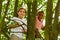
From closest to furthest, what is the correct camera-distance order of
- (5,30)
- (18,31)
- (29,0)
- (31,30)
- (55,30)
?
(55,30), (31,30), (5,30), (18,31), (29,0)

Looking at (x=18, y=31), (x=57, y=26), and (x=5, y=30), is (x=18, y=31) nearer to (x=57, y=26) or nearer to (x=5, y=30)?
(x=5, y=30)

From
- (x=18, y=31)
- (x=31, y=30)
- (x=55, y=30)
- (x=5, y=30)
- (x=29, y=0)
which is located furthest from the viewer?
(x=29, y=0)

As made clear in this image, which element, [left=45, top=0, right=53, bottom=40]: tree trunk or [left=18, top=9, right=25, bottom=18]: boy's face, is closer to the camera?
[left=45, top=0, right=53, bottom=40]: tree trunk

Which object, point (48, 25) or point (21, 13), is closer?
point (48, 25)

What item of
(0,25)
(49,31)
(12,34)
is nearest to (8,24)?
(12,34)

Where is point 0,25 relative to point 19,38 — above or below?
above

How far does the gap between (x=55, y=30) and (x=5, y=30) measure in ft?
3.22

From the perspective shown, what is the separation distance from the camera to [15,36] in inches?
134

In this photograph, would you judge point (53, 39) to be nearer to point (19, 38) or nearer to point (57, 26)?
point (57, 26)

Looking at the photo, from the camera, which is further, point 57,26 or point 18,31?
point 18,31

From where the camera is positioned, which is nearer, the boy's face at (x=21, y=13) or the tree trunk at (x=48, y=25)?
the tree trunk at (x=48, y=25)

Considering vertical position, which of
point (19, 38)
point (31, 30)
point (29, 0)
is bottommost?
point (19, 38)

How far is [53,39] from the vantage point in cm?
239

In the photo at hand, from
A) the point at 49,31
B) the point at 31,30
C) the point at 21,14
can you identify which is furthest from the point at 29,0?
the point at 49,31
